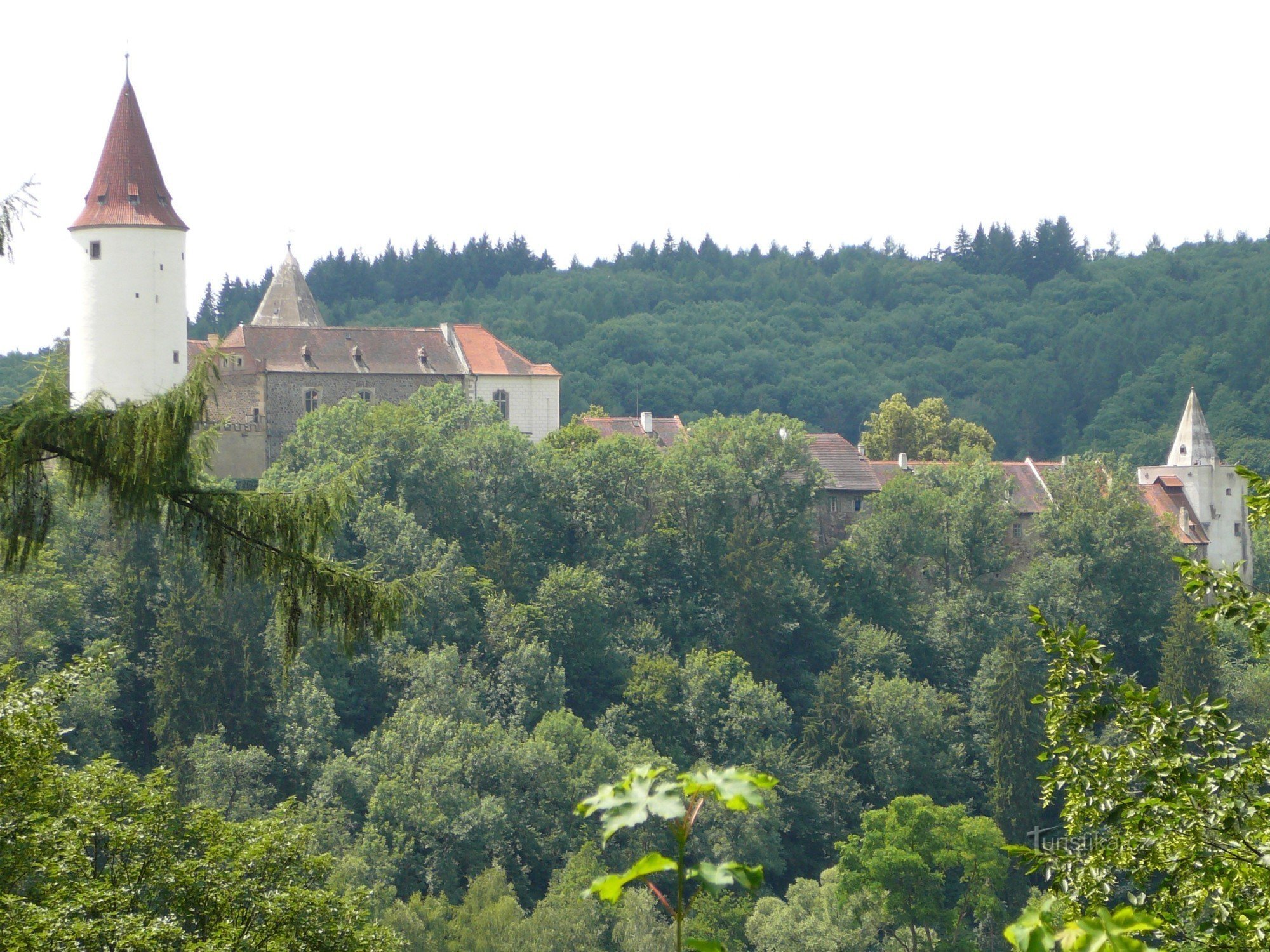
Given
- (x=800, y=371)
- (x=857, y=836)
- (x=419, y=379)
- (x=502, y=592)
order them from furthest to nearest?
(x=800, y=371), (x=419, y=379), (x=502, y=592), (x=857, y=836)

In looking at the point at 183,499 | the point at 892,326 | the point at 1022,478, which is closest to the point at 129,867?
the point at 183,499

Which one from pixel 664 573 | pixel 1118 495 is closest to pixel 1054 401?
pixel 1118 495

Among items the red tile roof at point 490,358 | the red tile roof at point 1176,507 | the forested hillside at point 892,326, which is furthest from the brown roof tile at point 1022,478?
the forested hillside at point 892,326

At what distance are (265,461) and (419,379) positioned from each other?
740cm

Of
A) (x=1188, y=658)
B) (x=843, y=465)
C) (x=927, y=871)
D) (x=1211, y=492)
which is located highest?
(x=843, y=465)

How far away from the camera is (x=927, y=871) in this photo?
1822 inches

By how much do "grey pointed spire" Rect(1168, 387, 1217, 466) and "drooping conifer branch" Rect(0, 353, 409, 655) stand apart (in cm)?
6492

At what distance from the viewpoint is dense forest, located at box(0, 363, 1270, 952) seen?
46.4 meters

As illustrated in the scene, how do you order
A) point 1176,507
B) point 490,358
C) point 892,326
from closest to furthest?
point 490,358 → point 1176,507 → point 892,326

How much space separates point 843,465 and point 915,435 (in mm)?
14151

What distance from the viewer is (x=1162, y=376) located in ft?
388

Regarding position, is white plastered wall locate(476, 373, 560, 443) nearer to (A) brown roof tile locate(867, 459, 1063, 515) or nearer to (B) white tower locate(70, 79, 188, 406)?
(A) brown roof tile locate(867, 459, 1063, 515)

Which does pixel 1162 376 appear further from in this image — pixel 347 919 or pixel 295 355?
pixel 347 919

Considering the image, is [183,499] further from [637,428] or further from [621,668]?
[637,428]
